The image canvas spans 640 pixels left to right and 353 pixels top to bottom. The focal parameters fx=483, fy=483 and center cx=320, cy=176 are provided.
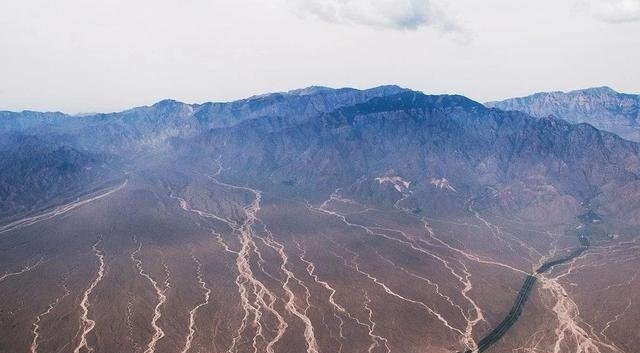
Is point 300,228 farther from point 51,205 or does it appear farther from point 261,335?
point 51,205

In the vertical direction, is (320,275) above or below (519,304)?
above

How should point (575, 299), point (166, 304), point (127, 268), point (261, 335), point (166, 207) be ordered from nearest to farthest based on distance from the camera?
point (261, 335) < point (166, 304) < point (575, 299) < point (127, 268) < point (166, 207)

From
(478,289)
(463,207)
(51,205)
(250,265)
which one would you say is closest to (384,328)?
(478,289)

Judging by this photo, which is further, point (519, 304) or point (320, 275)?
point (320, 275)

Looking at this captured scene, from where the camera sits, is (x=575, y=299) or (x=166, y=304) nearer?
(x=166, y=304)

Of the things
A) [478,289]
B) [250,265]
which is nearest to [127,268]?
[250,265]

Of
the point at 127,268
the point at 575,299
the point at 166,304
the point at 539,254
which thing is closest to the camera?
the point at 166,304
